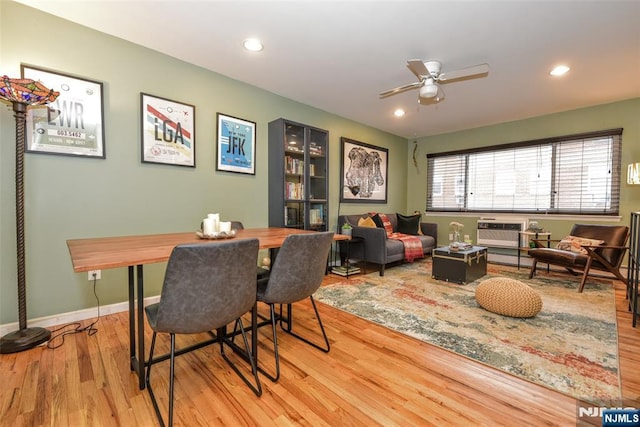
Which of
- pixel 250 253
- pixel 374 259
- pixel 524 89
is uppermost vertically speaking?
pixel 524 89

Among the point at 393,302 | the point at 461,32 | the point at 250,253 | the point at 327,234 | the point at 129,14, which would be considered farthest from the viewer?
the point at 393,302

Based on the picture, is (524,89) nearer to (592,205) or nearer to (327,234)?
(592,205)

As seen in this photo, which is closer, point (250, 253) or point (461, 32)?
point (250, 253)

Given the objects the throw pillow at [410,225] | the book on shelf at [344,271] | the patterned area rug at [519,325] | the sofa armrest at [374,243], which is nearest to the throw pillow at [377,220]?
the sofa armrest at [374,243]

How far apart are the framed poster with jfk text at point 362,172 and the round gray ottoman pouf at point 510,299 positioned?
2.59 meters

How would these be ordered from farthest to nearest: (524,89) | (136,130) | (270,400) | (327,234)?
(524,89), (136,130), (327,234), (270,400)

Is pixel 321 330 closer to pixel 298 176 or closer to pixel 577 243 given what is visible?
pixel 298 176

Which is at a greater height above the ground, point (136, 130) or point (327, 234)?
point (136, 130)

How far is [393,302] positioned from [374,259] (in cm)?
110

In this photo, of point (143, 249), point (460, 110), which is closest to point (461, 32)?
point (460, 110)

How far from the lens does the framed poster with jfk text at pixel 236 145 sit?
3.14 meters

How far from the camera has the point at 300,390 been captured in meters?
1.48

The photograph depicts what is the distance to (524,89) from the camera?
3.42m

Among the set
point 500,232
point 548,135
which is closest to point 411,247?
point 500,232
